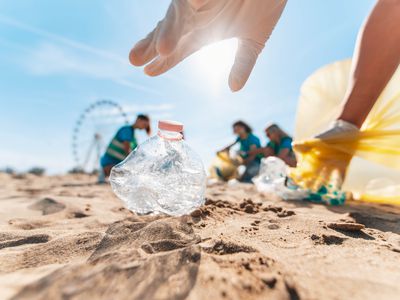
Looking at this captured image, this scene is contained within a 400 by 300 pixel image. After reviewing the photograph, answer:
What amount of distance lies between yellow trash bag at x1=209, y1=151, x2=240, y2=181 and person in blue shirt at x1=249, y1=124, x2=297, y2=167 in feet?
1.81

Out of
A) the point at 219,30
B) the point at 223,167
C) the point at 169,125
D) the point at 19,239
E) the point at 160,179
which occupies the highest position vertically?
the point at 219,30

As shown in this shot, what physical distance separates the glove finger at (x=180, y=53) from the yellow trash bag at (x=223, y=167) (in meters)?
3.75

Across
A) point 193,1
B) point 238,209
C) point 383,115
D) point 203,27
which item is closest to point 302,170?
point 383,115

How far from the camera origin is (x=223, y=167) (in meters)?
5.36

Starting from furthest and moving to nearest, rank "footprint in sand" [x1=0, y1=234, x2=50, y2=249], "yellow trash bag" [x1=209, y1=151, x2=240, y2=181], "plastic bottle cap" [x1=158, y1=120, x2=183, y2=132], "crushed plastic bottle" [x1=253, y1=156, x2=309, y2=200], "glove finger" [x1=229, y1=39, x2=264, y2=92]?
1. "yellow trash bag" [x1=209, y1=151, x2=240, y2=181]
2. "crushed plastic bottle" [x1=253, y1=156, x2=309, y2=200]
3. "glove finger" [x1=229, y1=39, x2=264, y2=92]
4. "plastic bottle cap" [x1=158, y1=120, x2=183, y2=132]
5. "footprint in sand" [x1=0, y1=234, x2=50, y2=249]

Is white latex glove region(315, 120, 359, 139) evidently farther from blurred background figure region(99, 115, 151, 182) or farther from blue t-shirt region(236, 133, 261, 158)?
blue t-shirt region(236, 133, 261, 158)

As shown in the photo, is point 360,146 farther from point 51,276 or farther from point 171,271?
point 51,276

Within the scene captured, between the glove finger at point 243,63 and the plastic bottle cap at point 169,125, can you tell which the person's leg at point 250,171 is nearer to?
the glove finger at point 243,63

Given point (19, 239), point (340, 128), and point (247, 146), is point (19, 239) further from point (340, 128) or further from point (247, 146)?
point (247, 146)

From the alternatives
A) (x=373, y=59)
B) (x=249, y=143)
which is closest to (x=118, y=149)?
(x=249, y=143)

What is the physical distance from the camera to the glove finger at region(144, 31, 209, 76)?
1.62 m

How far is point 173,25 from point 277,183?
172 centimetres

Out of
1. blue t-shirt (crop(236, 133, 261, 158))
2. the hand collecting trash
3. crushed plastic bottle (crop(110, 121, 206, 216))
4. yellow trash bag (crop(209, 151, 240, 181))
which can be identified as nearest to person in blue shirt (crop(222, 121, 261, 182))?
blue t-shirt (crop(236, 133, 261, 158))

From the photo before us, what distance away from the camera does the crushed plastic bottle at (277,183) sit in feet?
7.06
